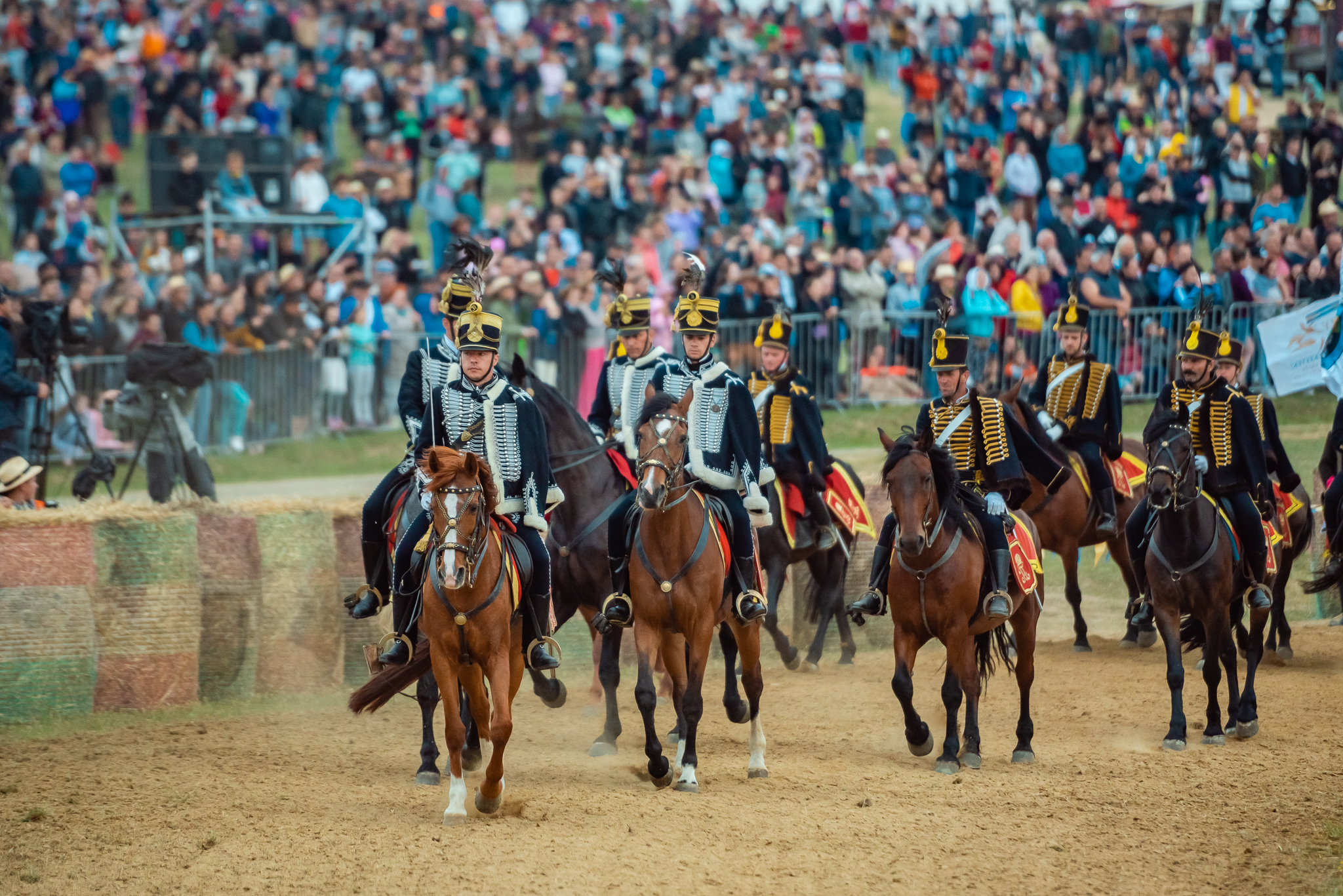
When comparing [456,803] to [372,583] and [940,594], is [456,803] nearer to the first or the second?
[372,583]

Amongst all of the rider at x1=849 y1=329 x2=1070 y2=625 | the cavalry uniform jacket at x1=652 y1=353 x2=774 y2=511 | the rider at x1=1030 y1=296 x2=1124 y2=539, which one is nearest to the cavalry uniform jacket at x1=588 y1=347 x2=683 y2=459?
the cavalry uniform jacket at x1=652 y1=353 x2=774 y2=511

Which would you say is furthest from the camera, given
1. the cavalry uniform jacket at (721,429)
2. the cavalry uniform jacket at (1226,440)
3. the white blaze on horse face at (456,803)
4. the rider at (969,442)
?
the cavalry uniform jacket at (1226,440)

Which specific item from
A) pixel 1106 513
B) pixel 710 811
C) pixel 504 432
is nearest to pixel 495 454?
pixel 504 432

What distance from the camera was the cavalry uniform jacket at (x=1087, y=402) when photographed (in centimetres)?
1487

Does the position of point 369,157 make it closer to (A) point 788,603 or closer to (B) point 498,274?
(B) point 498,274

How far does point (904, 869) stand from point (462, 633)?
286 cm

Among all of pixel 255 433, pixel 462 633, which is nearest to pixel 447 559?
pixel 462 633

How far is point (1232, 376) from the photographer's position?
1331 cm

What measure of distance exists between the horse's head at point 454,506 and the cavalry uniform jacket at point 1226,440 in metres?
5.94

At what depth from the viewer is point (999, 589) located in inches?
425

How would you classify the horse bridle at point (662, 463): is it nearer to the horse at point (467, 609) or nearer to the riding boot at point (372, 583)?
the horse at point (467, 609)

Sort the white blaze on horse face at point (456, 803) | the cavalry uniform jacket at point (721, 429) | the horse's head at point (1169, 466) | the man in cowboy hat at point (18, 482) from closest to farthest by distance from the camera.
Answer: the white blaze on horse face at point (456, 803)
the cavalry uniform jacket at point (721, 429)
the horse's head at point (1169, 466)
the man in cowboy hat at point (18, 482)

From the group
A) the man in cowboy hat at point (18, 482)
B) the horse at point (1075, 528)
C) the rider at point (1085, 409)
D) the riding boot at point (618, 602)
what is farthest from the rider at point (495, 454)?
Answer: the rider at point (1085, 409)

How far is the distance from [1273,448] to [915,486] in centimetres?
442
